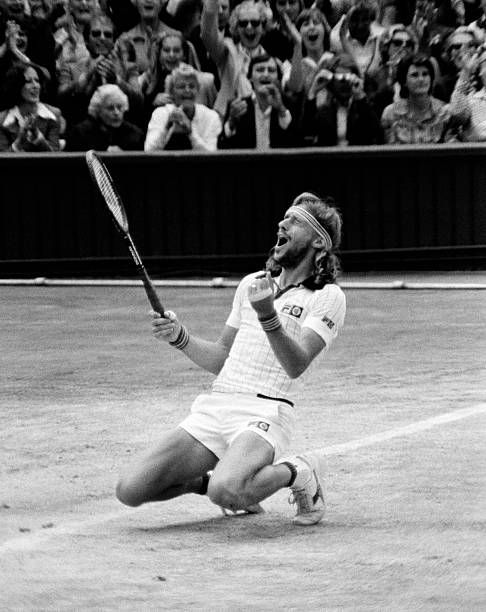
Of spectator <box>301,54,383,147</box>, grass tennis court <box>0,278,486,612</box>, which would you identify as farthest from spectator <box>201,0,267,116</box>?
grass tennis court <box>0,278,486,612</box>

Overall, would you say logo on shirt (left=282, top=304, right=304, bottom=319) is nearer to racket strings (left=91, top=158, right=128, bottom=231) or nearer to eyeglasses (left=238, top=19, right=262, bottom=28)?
racket strings (left=91, top=158, right=128, bottom=231)

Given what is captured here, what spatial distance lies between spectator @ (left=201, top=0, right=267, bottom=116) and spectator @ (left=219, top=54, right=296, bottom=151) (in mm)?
232

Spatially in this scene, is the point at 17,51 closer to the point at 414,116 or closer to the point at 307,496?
the point at 414,116

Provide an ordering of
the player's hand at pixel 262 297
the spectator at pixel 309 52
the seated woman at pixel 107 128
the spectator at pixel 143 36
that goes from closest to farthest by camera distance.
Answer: the player's hand at pixel 262 297
the seated woman at pixel 107 128
the spectator at pixel 309 52
the spectator at pixel 143 36

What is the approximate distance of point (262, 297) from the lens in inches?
232

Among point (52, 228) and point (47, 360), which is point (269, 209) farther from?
point (47, 360)

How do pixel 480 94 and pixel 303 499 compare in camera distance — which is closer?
pixel 303 499

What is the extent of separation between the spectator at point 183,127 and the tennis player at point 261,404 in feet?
28.9

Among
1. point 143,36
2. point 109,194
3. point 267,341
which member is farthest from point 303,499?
point 143,36

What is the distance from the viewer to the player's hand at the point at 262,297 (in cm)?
590

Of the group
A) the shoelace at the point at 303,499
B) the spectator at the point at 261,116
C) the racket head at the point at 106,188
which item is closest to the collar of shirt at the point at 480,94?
the spectator at the point at 261,116

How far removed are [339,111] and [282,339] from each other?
9.99 metres

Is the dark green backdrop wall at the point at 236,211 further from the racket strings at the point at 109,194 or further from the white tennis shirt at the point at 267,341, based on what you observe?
the white tennis shirt at the point at 267,341

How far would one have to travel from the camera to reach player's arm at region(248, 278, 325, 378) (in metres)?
5.93
